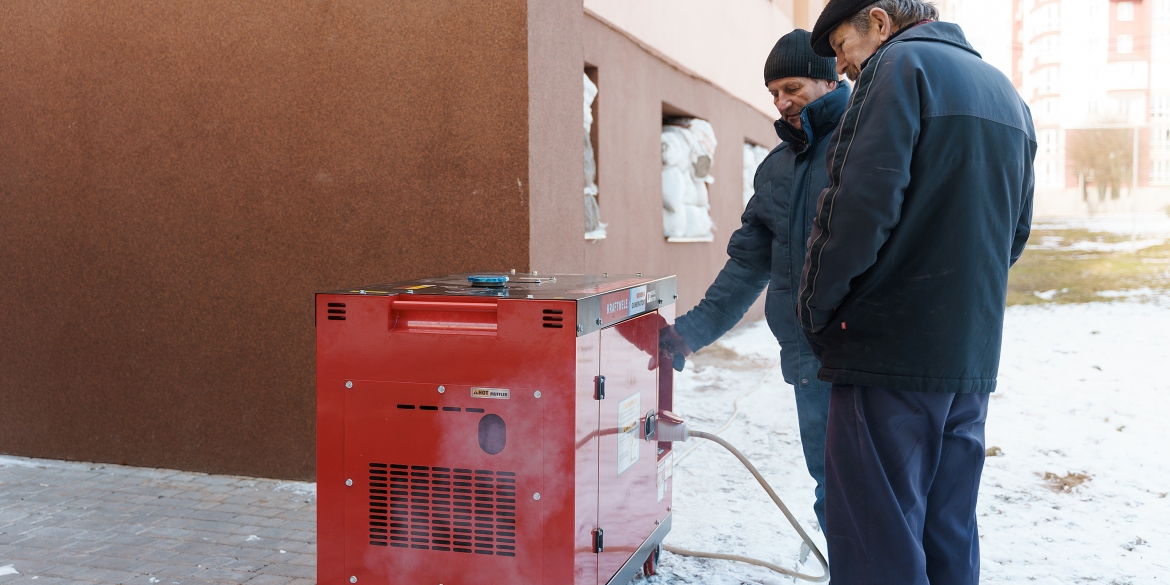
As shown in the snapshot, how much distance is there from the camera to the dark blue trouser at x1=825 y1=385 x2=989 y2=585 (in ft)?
6.86

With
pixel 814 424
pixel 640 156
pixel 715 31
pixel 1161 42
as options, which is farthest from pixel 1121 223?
pixel 814 424

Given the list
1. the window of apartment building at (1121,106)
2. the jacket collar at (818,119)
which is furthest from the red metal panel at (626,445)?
the window of apartment building at (1121,106)

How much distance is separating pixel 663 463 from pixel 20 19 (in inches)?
154

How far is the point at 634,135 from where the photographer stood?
6961mm

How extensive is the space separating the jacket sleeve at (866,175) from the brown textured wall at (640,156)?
3.93 metres

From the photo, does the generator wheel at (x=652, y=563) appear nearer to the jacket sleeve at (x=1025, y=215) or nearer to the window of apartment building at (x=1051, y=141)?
the jacket sleeve at (x=1025, y=215)

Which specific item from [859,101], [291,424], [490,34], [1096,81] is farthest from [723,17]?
[1096,81]

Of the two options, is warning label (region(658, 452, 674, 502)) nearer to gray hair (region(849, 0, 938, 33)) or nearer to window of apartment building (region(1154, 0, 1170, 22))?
gray hair (region(849, 0, 938, 33))

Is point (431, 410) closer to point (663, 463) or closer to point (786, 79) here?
point (663, 463)

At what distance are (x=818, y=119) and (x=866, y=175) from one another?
0.84 meters

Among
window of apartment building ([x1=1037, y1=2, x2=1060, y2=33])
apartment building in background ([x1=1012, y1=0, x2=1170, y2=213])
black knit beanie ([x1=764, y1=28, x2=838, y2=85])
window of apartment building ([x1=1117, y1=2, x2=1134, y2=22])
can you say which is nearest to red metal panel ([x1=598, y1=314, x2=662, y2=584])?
black knit beanie ([x1=764, y1=28, x2=838, y2=85])

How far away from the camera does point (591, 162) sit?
6.09 meters

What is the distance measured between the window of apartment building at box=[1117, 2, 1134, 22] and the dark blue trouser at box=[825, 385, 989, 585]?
24669mm

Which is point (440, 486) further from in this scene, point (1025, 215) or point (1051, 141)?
point (1051, 141)
